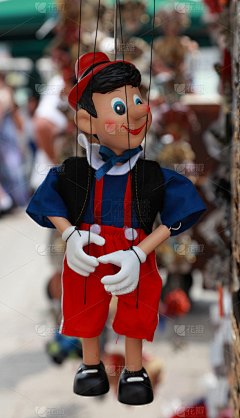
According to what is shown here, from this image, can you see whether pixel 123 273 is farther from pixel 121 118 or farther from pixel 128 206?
pixel 121 118

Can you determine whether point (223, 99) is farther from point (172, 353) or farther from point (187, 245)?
point (172, 353)

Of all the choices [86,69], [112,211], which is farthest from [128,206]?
[86,69]

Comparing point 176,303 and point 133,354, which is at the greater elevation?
point 133,354

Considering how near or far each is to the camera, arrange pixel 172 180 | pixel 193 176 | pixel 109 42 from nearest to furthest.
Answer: pixel 172 180 < pixel 109 42 < pixel 193 176

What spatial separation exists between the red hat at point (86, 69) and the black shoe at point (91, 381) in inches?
18.6

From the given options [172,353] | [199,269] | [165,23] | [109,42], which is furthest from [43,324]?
[165,23]

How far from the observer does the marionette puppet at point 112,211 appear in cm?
80

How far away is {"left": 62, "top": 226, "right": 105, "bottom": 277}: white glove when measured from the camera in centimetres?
78

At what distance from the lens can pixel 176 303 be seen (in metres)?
1.17

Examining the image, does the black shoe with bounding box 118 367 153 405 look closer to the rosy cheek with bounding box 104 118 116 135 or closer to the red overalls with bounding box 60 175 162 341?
the red overalls with bounding box 60 175 162 341

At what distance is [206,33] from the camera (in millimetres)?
1109

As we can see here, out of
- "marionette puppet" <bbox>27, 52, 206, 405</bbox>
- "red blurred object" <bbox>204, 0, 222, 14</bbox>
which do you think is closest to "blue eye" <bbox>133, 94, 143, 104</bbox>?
"marionette puppet" <bbox>27, 52, 206, 405</bbox>

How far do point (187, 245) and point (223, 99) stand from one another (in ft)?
1.12

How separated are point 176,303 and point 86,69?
2.00 ft
